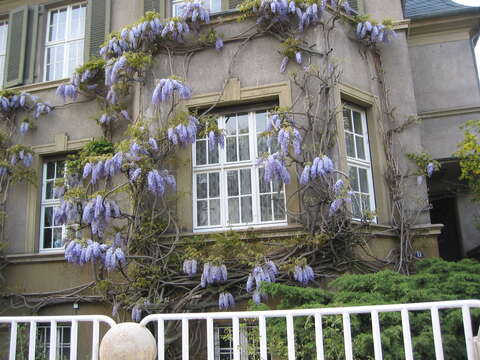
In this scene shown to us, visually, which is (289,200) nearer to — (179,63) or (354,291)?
(354,291)

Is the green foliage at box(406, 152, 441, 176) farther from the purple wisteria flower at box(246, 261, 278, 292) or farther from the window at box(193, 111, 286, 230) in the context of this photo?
the purple wisteria flower at box(246, 261, 278, 292)

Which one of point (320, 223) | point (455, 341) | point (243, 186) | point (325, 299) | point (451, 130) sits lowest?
point (455, 341)

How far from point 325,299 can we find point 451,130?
5.59 m

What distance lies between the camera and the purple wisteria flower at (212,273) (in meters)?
6.96

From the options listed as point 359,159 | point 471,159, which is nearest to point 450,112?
point 471,159

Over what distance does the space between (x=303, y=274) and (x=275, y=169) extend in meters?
1.46

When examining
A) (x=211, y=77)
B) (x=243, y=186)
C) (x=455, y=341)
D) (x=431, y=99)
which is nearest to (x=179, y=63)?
(x=211, y=77)

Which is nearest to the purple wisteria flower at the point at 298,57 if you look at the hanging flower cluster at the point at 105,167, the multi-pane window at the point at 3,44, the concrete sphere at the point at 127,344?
the hanging flower cluster at the point at 105,167

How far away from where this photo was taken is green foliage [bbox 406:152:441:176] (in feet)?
26.5

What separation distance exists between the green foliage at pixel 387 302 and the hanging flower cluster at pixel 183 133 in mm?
2718

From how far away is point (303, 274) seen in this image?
682 centimetres

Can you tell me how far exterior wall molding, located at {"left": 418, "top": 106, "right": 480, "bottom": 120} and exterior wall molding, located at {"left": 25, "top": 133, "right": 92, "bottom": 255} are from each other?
6408 mm

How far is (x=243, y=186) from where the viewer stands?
7898mm

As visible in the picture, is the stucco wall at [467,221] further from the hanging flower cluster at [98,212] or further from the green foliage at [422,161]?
the hanging flower cluster at [98,212]
